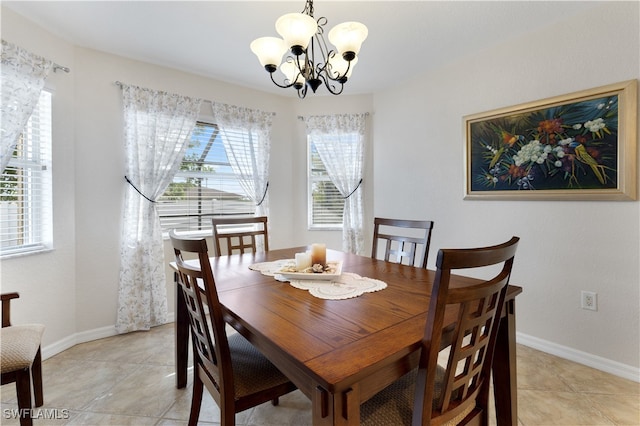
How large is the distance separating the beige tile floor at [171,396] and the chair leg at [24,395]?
0.87ft

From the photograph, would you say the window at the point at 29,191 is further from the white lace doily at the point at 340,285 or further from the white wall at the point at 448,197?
the white lace doily at the point at 340,285

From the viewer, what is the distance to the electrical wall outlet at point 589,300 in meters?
2.02

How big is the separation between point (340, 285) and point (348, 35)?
4.14 ft

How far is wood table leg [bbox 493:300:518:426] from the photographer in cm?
122

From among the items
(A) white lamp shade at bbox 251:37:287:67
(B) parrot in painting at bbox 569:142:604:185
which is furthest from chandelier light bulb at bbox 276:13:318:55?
(B) parrot in painting at bbox 569:142:604:185

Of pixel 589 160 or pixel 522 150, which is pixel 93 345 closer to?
pixel 522 150

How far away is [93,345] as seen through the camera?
237cm

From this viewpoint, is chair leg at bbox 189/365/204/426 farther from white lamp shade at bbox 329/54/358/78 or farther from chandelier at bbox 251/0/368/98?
white lamp shade at bbox 329/54/358/78

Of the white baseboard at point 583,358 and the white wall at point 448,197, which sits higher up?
the white wall at point 448,197

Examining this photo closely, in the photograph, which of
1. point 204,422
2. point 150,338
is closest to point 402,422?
point 204,422

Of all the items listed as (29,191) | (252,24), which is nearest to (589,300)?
(252,24)

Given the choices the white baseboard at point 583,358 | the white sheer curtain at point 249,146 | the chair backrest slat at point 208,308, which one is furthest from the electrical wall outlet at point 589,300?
the white sheer curtain at point 249,146

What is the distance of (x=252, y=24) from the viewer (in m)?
2.15

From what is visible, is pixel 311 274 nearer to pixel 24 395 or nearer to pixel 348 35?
pixel 348 35
